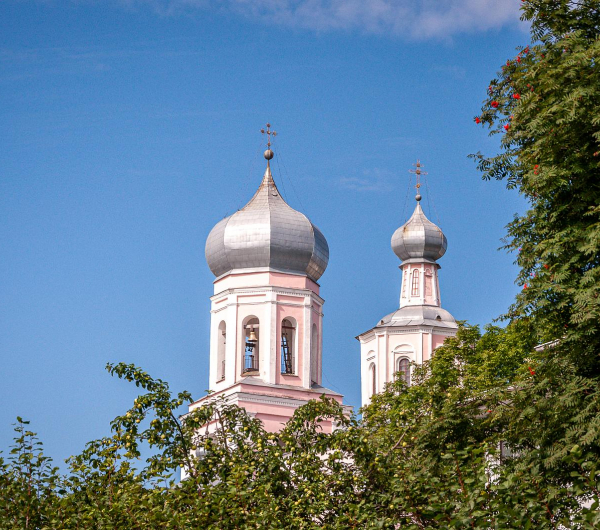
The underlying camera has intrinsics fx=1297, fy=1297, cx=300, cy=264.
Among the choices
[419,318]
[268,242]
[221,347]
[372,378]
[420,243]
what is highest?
[420,243]

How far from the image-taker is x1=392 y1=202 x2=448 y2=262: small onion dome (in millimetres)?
52531

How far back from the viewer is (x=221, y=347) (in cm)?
4134

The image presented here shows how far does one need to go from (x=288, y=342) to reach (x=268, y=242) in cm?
336

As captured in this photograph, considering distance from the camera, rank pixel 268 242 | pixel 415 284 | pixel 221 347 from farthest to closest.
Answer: pixel 415 284 → pixel 268 242 → pixel 221 347

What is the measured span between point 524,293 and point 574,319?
102 cm

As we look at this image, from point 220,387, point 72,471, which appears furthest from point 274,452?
point 220,387

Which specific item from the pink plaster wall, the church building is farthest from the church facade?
the pink plaster wall

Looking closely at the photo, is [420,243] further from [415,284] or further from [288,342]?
[288,342]

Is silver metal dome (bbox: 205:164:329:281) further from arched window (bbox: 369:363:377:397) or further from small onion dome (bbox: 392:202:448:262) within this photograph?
small onion dome (bbox: 392:202:448:262)

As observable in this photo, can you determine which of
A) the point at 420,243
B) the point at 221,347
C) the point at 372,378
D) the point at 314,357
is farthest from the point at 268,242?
the point at 420,243

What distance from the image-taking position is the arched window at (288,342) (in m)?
40.3

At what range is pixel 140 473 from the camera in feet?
52.6

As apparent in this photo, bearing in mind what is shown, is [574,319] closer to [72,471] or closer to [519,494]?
[519,494]

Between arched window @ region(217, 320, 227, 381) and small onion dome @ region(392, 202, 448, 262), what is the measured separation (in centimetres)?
1336
